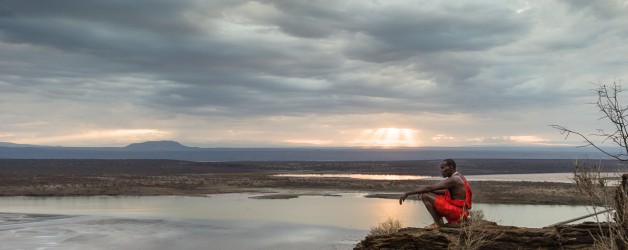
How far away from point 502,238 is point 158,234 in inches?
730

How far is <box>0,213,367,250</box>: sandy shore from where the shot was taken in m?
22.0

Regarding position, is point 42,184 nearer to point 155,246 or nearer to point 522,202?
point 155,246

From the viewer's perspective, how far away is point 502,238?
9.73 m

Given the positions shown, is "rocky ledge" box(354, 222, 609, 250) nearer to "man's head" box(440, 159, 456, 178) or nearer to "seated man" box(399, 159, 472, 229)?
"seated man" box(399, 159, 472, 229)

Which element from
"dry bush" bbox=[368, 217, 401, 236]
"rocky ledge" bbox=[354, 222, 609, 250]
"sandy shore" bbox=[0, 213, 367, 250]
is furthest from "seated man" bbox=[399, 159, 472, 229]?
"sandy shore" bbox=[0, 213, 367, 250]

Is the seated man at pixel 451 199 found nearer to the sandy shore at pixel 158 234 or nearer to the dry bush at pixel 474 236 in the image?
the dry bush at pixel 474 236

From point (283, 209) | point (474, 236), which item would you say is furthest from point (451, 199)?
point (283, 209)

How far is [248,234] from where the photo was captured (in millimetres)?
25188

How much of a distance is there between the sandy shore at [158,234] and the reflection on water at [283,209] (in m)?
2.51

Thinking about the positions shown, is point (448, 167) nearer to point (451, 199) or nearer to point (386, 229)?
point (451, 199)

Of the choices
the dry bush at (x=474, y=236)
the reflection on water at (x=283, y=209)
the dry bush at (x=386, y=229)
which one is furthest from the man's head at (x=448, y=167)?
the reflection on water at (x=283, y=209)

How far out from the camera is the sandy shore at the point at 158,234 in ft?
72.3

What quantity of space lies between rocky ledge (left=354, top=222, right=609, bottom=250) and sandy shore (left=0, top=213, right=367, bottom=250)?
40.3 feet

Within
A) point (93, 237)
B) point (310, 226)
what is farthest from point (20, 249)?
point (310, 226)
